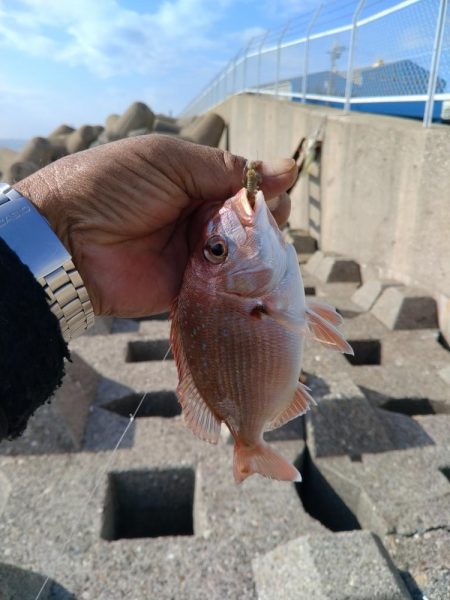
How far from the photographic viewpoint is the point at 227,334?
1.97 meters

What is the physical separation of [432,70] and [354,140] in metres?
1.53

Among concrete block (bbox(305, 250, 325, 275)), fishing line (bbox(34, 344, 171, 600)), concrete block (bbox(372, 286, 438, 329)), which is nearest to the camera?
fishing line (bbox(34, 344, 171, 600))

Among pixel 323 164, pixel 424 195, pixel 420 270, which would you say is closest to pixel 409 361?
pixel 420 270

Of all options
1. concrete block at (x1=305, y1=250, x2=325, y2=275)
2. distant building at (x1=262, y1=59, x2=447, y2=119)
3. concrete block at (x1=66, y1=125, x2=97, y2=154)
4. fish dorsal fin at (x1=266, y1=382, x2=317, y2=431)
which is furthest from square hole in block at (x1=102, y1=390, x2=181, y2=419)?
concrete block at (x1=66, y1=125, x2=97, y2=154)

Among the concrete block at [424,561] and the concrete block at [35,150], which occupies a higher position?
the concrete block at [35,150]

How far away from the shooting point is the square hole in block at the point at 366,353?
5668 millimetres

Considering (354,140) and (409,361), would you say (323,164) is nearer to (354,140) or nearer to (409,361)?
(354,140)

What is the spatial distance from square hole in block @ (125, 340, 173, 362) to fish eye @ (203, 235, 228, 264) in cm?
377

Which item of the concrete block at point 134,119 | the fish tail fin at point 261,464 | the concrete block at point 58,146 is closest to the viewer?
the fish tail fin at point 261,464

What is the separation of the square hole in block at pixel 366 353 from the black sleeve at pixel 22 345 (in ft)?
14.3

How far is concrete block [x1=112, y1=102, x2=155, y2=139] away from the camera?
82.2 feet

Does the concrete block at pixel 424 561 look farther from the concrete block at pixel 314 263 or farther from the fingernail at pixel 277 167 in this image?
the concrete block at pixel 314 263

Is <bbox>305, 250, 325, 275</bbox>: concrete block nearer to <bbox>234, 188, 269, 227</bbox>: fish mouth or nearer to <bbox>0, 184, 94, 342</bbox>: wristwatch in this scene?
<bbox>234, 188, 269, 227</bbox>: fish mouth

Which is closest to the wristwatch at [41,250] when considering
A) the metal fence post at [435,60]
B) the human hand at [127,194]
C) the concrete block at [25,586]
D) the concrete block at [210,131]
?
the human hand at [127,194]
